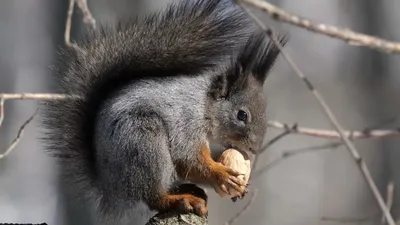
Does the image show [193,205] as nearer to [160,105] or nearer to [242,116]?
[160,105]

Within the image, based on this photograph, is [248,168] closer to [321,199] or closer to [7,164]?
[7,164]

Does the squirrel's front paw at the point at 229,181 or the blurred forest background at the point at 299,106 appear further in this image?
the blurred forest background at the point at 299,106

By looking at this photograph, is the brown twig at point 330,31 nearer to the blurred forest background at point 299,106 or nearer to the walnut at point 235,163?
the walnut at point 235,163

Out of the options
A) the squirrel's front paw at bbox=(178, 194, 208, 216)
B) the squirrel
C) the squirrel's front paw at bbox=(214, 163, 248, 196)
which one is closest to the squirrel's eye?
the squirrel

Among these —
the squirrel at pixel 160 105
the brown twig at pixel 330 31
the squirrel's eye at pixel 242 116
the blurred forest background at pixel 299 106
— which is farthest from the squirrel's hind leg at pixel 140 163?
the blurred forest background at pixel 299 106

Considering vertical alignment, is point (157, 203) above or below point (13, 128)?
below

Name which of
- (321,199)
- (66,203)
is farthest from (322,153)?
(66,203)

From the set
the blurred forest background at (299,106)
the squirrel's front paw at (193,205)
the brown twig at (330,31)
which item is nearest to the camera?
the brown twig at (330,31)
